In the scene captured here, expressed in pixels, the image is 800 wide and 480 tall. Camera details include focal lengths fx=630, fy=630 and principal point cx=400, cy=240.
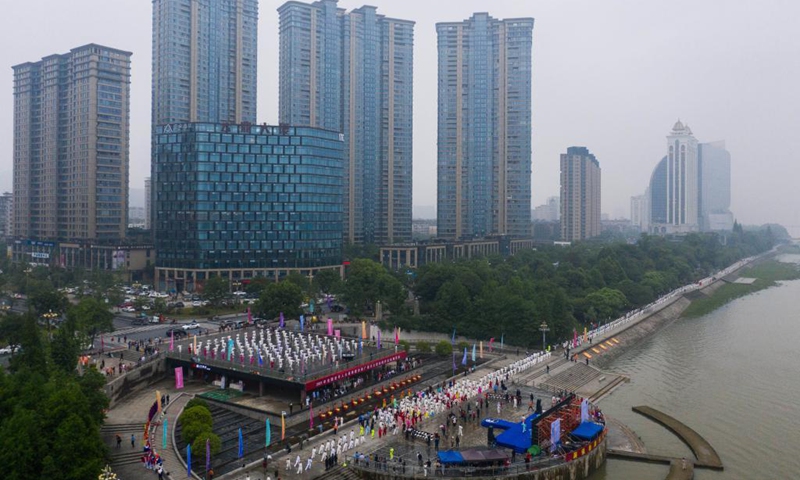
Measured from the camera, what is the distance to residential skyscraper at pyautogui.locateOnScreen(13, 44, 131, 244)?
311 feet

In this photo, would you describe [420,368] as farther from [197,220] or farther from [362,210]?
[362,210]

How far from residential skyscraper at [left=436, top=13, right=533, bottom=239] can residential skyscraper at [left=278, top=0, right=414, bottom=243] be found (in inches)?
299

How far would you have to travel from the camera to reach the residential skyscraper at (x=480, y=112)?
12262 cm

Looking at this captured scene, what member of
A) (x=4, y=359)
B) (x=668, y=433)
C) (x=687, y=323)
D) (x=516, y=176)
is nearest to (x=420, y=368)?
(x=668, y=433)

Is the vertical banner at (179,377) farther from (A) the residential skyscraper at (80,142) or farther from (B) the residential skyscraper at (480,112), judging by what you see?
(B) the residential skyscraper at (480,112)

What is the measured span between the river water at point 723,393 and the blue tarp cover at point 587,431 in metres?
1.65

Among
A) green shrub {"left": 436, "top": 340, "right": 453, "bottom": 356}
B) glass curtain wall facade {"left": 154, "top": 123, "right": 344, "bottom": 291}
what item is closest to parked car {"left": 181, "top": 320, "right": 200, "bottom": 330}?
green shrub {"left": 436, "top": 340, "right": 453, "bottom": 356}

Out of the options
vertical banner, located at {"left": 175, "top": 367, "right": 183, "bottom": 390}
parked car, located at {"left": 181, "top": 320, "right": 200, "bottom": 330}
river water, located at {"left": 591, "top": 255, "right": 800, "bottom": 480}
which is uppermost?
parked car, located at {"left": 181, "top": 320, "right": 200, "bottom": 330}

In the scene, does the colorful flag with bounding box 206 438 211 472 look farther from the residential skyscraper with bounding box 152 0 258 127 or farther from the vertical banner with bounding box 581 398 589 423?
the residential skyscraper with bounding box 152 0 258 127

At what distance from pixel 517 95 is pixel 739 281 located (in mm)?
52717

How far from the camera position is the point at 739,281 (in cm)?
11100

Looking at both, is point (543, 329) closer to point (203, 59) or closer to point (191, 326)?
point (191, 326)

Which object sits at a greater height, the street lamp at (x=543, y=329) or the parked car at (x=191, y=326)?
the street lamp at (x=543, y=329)

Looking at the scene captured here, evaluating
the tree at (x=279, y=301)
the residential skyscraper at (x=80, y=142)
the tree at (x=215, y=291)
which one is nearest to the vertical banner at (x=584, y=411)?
the tree at (x=279, y=301)
